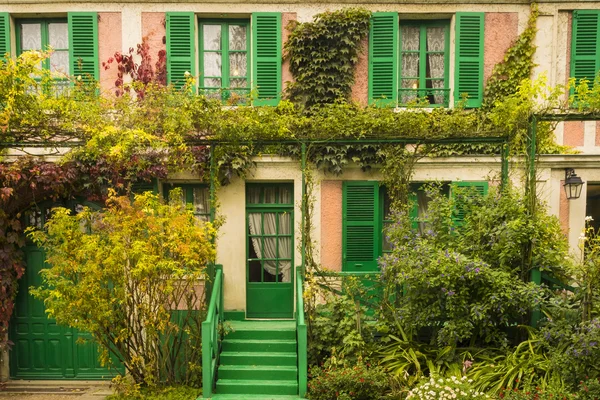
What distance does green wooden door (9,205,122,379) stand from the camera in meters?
7.55

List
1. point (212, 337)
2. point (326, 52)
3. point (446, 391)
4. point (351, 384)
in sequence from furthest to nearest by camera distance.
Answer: point (326, 52) → point (212, 337) → point (351, 384) → point (446, 391)

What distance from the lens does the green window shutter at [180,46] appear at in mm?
7445

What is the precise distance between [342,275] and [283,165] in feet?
7.43

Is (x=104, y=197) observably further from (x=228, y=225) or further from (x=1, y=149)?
(x=228, y=225)

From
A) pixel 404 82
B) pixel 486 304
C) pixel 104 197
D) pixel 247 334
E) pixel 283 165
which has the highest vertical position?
pixel 404 82

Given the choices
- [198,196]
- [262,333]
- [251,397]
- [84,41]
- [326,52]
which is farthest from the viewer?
[198,196]

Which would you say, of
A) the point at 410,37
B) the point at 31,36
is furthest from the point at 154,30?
the point at 410,37

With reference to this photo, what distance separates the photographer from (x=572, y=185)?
7020 millimetres

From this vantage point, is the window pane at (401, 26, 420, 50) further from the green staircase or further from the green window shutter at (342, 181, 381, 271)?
the green staircase

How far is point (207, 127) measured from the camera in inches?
233

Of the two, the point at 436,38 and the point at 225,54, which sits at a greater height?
the point at 436,38

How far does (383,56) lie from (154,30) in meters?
3.92

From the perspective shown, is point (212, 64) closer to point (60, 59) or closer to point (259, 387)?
point (60, 59)

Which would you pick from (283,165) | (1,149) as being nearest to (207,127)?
(283,165)
